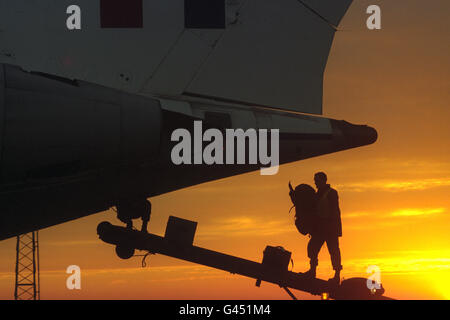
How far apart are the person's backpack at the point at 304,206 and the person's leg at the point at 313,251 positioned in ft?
0.58

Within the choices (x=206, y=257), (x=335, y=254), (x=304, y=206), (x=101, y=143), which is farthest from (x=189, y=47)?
(x=335, y=254)

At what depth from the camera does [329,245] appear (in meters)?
12.9

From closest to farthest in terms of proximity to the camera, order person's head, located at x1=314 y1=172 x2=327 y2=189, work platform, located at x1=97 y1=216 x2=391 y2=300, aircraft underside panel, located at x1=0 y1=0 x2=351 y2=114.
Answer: aircraft underside panel, located at x1=0 y1=0 x2=351 y2=114
work platform, located at x1=97 y1=216 x2=391 y2=300
person's head, located at x1=314 y1=172 x2=327 y2=189

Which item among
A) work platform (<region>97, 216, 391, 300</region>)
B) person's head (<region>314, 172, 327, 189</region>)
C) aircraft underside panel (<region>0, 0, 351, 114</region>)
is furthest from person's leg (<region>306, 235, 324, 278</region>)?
aircraft underside panel (<region>0, 0, 351, 114</region>)

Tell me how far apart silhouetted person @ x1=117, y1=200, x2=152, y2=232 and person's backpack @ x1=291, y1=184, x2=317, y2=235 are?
2.44m

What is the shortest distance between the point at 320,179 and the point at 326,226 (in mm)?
780

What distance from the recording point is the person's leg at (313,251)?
42.1 ft

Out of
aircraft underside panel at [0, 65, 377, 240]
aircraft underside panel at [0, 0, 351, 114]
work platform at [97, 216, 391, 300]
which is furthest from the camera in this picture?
work platform at [97, 216, 391, 300]

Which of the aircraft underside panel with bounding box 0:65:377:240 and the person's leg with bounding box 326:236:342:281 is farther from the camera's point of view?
the person's leg with bounding box 326:236:342:281

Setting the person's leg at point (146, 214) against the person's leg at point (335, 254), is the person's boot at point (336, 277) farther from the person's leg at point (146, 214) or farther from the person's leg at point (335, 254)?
the person's leg at point (146, 214)

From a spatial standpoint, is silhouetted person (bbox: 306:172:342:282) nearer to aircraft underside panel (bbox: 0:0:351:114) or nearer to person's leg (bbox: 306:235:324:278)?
person's leg (bbox: 306:235:324:278)

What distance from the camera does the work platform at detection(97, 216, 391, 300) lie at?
12625mm
